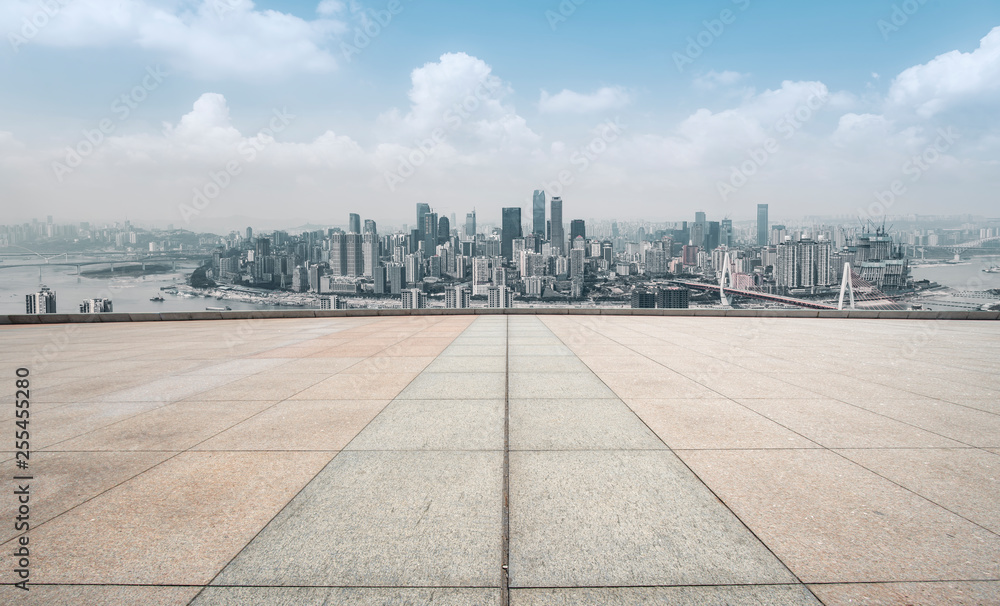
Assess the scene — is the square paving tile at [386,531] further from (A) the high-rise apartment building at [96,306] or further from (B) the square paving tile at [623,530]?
(A) the high-rise apartment building at [96,306]

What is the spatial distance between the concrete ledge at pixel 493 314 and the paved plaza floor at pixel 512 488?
13307 mm

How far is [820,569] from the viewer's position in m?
2.62

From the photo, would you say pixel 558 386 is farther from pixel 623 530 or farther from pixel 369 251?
pixel 369 251

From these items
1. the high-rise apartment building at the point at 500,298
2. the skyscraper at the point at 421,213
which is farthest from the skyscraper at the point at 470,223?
the high-rise apartment building at the point at 500,298

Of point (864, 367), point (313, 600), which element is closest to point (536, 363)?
point (864, 367)

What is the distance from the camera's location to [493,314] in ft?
75.3

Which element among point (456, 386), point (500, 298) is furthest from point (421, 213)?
point (456, 386)

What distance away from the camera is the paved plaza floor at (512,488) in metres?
2.54

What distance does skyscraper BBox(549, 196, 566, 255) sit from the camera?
94.6m

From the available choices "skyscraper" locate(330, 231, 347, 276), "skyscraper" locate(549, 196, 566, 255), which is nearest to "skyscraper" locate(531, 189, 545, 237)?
"skyscraper" locate(549, 196, 566, 255)

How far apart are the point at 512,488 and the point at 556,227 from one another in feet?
368

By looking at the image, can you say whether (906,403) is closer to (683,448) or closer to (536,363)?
(683,448)

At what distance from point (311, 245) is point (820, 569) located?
86.4 metres

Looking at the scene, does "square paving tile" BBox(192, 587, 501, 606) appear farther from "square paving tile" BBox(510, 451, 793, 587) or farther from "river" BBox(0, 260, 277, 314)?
"river" BBox(0, 260, 277, 314)
